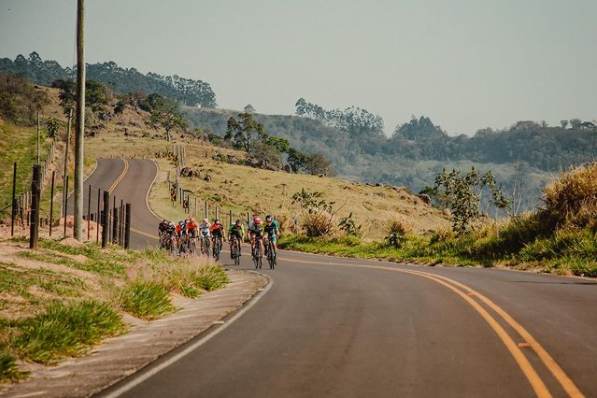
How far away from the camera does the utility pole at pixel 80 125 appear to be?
22.9m

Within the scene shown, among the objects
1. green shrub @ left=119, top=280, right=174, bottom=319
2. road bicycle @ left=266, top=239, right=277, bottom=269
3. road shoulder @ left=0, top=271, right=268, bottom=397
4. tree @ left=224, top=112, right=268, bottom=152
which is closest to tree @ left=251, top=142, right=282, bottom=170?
tree @ left=224, top=112, right=268, bottom=152

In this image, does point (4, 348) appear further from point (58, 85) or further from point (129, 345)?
point (58, 85)

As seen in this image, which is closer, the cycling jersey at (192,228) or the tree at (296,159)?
the cycling jersey at (192,228)

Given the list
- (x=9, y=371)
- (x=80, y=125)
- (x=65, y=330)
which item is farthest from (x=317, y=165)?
(x=9, y=371)

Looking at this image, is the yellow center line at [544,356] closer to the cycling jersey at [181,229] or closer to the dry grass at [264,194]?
the cycling jersey at [181,229]

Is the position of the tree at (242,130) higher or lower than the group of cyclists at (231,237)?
higher

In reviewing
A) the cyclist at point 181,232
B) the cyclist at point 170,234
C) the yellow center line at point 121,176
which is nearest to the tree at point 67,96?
the yellow center line at point 121,176

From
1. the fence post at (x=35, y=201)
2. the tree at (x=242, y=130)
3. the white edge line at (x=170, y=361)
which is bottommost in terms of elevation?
the white edge line at (x=170, y=361)

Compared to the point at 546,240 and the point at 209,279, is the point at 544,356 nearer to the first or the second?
the point at 209,279

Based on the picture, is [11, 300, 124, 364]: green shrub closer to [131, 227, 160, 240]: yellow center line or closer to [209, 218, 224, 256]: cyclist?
[209, 218, 224, 256]: cyclist

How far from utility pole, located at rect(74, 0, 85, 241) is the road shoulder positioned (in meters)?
9.25

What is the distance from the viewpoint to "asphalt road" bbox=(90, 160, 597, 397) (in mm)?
6656

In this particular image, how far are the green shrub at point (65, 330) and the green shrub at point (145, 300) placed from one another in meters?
1.18

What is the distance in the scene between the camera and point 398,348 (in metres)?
8.54
